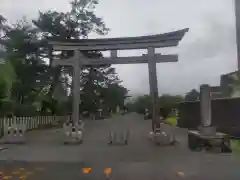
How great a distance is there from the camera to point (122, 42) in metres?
14.8

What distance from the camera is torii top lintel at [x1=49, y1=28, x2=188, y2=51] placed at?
1456 centimetres

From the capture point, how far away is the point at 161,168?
7191mm

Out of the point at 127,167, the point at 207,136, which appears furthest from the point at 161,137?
the point at 127,167

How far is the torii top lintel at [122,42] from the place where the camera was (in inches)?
573

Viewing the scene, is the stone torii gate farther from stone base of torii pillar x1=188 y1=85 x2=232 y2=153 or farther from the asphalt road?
the asphalt road

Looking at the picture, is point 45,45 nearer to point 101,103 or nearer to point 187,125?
point 101,103

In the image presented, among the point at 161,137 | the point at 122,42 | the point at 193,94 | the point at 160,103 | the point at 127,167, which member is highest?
the point at 122,42

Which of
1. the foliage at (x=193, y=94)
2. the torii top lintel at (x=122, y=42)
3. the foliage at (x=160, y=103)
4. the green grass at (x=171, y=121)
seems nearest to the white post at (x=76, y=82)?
the torii top lintel at (x=122, y=42)

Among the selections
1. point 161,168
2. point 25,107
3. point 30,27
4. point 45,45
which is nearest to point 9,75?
point 25,107

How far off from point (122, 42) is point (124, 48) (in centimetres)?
28

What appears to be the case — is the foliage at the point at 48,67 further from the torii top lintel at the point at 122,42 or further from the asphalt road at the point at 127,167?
the asphalt road at the point at 127,167

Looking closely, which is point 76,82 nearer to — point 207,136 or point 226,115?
point 226,115

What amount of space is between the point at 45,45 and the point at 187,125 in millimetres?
9122

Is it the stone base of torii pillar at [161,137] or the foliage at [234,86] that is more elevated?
the foliage at [234,86]
